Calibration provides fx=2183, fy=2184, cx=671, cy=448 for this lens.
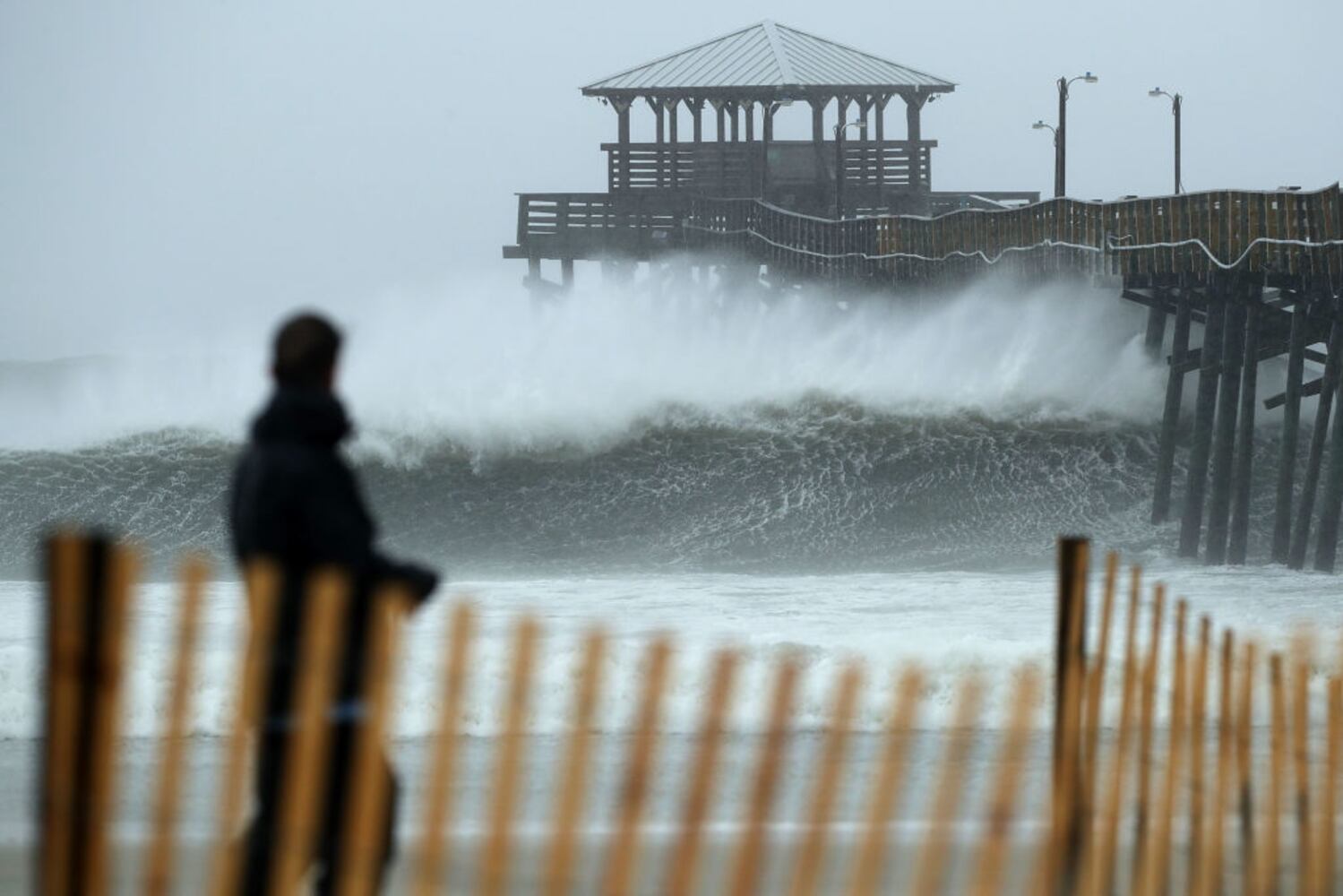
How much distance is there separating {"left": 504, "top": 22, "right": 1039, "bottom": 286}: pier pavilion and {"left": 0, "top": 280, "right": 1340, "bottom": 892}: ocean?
141 inches

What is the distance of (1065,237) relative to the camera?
100ft

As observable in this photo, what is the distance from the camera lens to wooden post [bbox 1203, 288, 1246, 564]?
24.7 meters

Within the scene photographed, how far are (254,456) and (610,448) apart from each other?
30.2 m

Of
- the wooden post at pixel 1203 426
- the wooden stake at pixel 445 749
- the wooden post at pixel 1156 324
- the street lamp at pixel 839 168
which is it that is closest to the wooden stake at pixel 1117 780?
the wooden stake at pixel 445 749

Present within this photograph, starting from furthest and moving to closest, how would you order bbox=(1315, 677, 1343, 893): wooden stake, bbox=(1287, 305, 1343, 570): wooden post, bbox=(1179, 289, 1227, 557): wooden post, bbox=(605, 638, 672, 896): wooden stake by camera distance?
bbox=(1179, 289, 1227, 557): wooden post
bbox=(1287, 305, 1343, 570): wooden post
bbox=(1315, 677, 1343, 893): wooden stake
bbox=(605, 638, 672, 896): wooden stake

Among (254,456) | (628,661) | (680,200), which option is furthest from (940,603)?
(680,200)

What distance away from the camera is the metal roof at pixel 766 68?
47250mm

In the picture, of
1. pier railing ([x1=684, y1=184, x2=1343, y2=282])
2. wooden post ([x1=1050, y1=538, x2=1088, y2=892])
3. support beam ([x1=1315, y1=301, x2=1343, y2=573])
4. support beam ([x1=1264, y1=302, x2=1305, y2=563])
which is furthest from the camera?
pier railing ([x1=684, y1=184, x2=1343, y2=282])

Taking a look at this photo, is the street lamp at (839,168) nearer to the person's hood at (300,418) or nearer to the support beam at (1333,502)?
the support beam at (1333,502)

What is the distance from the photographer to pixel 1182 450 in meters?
32.8

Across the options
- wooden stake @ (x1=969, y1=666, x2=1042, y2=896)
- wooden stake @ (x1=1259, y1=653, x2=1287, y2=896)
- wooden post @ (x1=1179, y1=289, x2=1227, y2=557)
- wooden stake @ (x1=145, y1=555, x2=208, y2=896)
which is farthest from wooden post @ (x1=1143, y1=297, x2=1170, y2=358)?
wooden stake @ (x1=145, y1=555, x2=208, y2=896)

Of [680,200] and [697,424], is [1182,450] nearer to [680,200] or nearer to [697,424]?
[697,424]

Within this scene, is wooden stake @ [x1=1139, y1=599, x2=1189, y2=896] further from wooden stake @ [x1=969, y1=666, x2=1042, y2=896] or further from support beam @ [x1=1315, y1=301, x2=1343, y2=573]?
support beam @ [x1=1315, y1=301, x2=1343, y2=573]

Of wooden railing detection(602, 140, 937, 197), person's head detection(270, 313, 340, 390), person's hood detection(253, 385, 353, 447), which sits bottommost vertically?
person's hood detection(253, 385, 353, 447)
